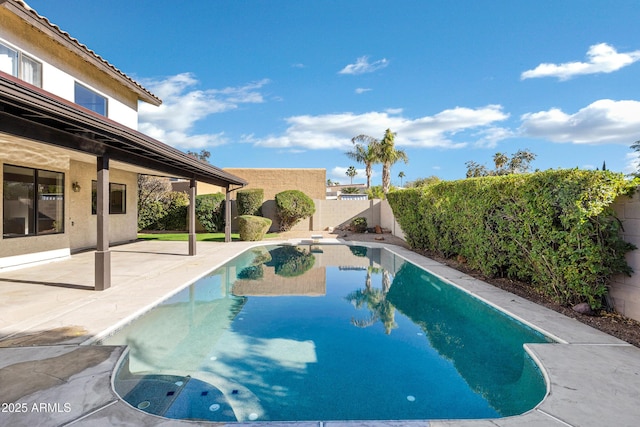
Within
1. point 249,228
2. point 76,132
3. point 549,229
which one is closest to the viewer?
point 76,132

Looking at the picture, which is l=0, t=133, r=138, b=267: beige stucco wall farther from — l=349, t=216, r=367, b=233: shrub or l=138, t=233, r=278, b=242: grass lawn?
l=349, t=216, r=367, b=233: shrub

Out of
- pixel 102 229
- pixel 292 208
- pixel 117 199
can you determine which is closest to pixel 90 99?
pixel 117 199

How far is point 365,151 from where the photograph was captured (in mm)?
41219

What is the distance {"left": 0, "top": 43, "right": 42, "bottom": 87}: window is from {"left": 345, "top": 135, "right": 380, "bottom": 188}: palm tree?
1229 inches

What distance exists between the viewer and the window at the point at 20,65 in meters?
8.37

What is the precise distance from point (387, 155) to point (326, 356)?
3280 cm

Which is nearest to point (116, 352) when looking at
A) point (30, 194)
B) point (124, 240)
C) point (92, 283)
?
point (92, 283)

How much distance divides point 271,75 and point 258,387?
2046 centimetres

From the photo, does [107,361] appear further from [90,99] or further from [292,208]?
[292,208]

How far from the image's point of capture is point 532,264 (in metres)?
7.27

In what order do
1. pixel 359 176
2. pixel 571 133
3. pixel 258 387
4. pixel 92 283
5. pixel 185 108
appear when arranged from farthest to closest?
pixel 359 176, pixel 571 133, pixel 185 108, pixel 92 283, pixel 258 387

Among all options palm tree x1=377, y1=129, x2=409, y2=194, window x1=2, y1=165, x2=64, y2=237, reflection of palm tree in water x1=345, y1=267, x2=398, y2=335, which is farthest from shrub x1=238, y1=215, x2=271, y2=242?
palm tree x1=377, y1=129, x2=409, y2=194

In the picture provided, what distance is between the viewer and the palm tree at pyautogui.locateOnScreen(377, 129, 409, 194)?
35.7 meters

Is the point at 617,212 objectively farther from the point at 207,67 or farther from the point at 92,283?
the point at 207,67
